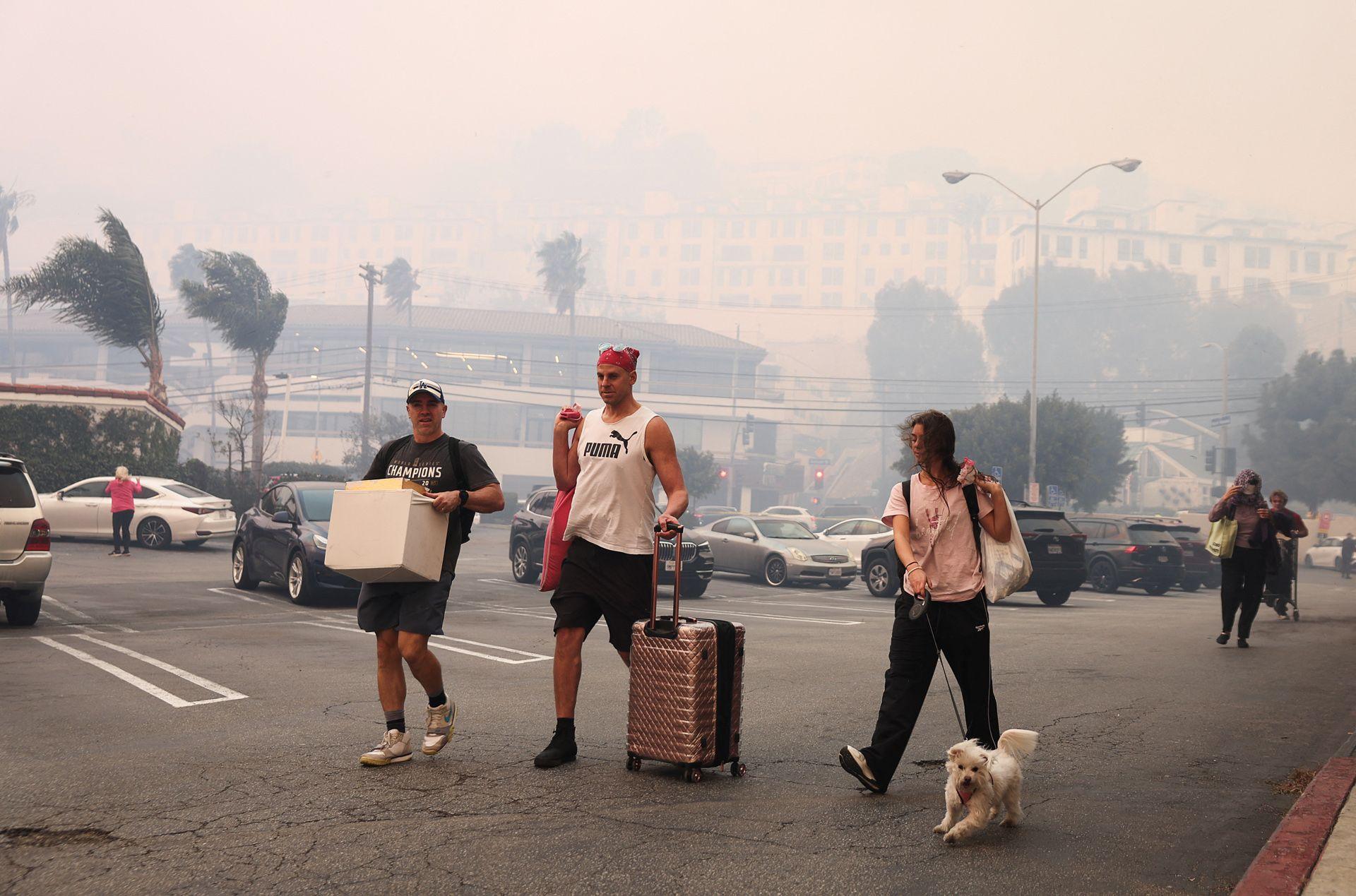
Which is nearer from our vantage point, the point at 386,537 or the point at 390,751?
the point at 386,537

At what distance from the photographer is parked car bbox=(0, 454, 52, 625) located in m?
11.8

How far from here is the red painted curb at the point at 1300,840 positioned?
14.2ft

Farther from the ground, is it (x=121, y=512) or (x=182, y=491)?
(x=182, y=491)

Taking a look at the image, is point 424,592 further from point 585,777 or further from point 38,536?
point 38,536

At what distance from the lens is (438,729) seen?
6.30 metres

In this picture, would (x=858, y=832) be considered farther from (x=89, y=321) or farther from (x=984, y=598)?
(x=89, y=321)

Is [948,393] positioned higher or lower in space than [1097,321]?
lower

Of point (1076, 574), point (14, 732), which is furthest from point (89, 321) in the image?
point (14, 732)

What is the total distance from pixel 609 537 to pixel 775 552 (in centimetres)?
1806

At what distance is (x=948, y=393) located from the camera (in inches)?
6624

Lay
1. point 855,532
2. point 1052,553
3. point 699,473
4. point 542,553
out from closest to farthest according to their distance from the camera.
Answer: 1. point 1052,553
2. point 542,553
3. point 855,532
4. point 699,473

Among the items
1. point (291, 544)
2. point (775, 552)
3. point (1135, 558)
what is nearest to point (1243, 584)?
point (291, 544)

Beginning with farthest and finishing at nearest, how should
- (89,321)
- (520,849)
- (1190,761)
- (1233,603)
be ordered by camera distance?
(89,321)
(1233,603)
(1190,761)
(520,849)

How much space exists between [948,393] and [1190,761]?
165211 mm
